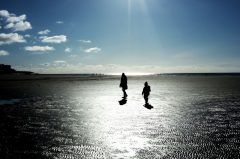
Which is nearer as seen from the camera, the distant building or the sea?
the sea

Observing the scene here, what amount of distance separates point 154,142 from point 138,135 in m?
1.11

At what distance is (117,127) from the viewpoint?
11.7 m

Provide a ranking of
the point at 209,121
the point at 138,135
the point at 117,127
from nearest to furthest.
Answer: the point at 138,135 → the point at 117,127 → the point at 209,121

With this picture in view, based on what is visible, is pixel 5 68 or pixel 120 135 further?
pixel 5 68

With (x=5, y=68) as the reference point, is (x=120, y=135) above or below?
below

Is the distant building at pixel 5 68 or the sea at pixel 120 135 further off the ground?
the distant building at pixel 5 68

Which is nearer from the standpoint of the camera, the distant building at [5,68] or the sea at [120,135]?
the sea at [120,135]

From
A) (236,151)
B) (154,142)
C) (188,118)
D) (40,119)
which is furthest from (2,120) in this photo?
(236,151)

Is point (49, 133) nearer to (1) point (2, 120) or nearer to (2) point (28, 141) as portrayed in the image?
(2) point (28, 141)

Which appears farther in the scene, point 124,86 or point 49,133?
A: point 124,86

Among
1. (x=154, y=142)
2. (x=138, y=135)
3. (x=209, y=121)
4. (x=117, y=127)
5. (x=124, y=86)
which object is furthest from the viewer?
(x=124, y=86)

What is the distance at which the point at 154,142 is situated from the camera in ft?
30.2

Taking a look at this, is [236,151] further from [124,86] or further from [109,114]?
[124,86]

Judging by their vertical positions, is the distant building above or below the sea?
above
